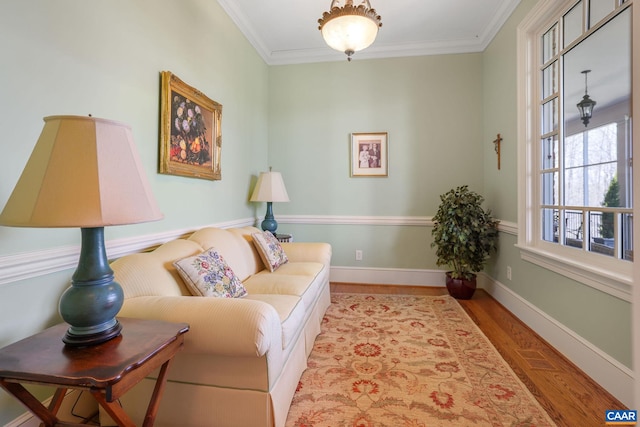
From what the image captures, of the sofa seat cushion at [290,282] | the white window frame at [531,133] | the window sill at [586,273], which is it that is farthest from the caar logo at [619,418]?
the sofa seat cushion at [290,282]

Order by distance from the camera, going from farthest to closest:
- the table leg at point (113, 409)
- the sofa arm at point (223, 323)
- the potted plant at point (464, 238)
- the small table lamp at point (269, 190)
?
1. the small table lamp at point (269, 190)
2. the potted plant at point (464, 238)
3. the sofa arm at point (223, 323)
4. the table leg at point (113, 409)

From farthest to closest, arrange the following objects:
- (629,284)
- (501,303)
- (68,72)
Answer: (501,303) < (629,284) < (68,72)

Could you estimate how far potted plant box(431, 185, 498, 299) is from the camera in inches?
119

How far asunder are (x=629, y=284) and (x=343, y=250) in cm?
266

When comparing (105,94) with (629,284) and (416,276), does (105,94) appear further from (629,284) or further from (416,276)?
(416,276)

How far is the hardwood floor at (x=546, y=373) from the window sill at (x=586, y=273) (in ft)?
1.83

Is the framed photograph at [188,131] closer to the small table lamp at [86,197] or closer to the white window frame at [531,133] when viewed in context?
Result: the small table lamp at [86,197]

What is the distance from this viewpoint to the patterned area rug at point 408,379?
1461 millimetres

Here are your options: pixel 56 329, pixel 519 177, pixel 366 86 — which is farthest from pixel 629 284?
pixel 366 86

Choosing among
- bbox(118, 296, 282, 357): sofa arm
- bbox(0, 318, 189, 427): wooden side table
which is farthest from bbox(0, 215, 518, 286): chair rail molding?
bbox(118, 296, 282, 357): sofa arm

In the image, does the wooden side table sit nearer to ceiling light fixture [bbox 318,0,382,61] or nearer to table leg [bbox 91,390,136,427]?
table leg [bbox 91,390,136,427]

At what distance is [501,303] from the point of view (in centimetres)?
300

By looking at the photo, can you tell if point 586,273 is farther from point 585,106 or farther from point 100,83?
point 100,83

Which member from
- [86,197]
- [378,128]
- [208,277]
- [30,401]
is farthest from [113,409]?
[378,128]
